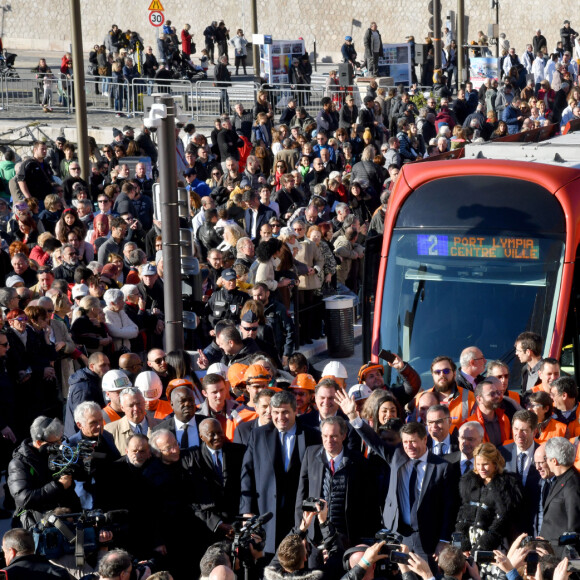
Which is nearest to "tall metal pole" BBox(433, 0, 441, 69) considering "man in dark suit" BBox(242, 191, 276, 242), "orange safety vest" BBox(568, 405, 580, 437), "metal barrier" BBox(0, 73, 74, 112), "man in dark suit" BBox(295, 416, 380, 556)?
"metal barrier" BBox(0, 73, 74, 112)

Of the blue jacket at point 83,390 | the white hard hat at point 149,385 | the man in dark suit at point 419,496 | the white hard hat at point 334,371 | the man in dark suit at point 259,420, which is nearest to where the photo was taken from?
the man in dark suit at point 419,496

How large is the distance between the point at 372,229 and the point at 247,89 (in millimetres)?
17837

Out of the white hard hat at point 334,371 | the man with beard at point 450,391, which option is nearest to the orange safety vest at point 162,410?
the white hard hat at point 334,371

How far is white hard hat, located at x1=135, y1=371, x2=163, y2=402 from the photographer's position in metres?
10.4

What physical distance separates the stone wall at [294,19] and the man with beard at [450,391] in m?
43.0

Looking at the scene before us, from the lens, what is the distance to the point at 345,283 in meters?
18.7

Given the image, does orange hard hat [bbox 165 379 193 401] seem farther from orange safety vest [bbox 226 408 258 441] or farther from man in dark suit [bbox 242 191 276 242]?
man in dark suit [bbox 242 191 276 242]

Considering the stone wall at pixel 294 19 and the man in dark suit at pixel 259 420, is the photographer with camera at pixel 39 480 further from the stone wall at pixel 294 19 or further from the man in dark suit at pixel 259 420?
the stone wall at pixel 294 19

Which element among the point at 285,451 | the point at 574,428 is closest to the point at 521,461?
the point at 574,428

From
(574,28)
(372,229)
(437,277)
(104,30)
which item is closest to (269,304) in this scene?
(437,277)

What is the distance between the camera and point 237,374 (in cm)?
1134

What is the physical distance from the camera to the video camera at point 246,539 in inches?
310

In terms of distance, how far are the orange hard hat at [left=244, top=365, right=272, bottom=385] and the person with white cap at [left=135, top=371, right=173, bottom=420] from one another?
73cm

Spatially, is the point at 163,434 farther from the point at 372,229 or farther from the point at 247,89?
the point at 247,89
